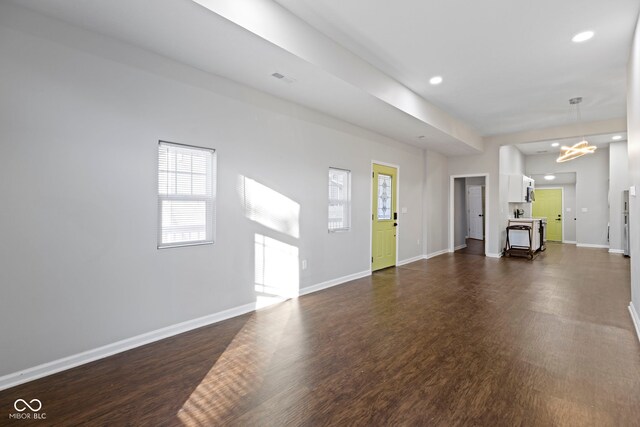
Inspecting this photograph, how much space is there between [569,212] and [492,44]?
9729mm

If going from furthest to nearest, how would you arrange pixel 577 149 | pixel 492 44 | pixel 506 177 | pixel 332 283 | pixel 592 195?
pixel 592 195
pixel 506 177
pixel 577 149
pixel 332 283
pixel 492 44

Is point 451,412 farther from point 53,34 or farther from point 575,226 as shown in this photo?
point 575,226

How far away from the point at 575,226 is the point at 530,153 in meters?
2.81

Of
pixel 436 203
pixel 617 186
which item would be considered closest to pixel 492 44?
pixel 436 203

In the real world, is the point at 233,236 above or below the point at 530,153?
below

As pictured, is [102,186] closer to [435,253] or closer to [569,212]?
[435,253]

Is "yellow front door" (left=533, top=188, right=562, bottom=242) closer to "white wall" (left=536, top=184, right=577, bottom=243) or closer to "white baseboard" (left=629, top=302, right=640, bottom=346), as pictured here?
"white wall" (left=536, top=184, right=577, bottom=243)

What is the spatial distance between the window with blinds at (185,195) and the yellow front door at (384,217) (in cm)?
335

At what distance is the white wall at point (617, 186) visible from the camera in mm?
8273

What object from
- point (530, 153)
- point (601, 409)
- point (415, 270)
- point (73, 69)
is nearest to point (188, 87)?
point (73, 69)

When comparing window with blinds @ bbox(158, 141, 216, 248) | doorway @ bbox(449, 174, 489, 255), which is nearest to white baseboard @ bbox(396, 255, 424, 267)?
doorway @ bbox(449, 174, 489, 255)

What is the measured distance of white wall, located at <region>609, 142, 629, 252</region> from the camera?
8.27 meters

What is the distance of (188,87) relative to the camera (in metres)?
3.18

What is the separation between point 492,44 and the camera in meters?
3.46
